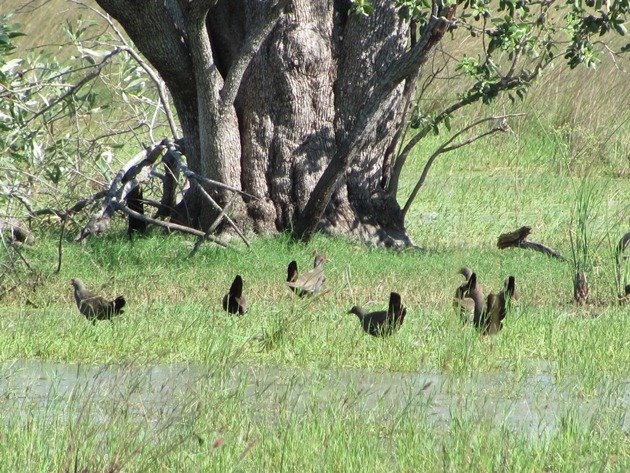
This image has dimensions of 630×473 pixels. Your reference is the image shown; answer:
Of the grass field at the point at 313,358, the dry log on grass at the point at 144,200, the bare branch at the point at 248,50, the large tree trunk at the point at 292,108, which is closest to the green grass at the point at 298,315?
the grass field at the point at 313,358

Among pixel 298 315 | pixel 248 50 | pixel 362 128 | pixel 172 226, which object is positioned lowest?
pixel 298 315

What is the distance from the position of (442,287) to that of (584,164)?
577cm

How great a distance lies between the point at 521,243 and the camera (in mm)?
9797

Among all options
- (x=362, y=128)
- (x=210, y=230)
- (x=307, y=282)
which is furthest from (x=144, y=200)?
(x=307, y=282)

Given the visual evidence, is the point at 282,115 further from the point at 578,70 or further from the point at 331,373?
the point at 578,70

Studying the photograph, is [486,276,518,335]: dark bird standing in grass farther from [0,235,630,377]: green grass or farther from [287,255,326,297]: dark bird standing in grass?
[287,255,326,297]: dark bird standing in grass

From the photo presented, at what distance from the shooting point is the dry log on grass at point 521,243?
366 inches

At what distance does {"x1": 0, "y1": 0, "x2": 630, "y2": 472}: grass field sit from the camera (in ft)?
13.2

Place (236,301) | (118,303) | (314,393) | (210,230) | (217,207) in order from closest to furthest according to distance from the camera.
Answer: (314,393), (118,303), (236,301), (210,230), (217,207)

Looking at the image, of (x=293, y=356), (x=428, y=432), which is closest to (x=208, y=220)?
(x=293, y=356)

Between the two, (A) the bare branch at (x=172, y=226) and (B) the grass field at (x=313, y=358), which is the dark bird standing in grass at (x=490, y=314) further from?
(A) the bare branch at (x=172, y=226)

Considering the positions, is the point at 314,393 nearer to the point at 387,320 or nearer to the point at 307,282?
the point at 387,320

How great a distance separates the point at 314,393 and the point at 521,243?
5.35 m

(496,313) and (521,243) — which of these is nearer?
(496,313)
